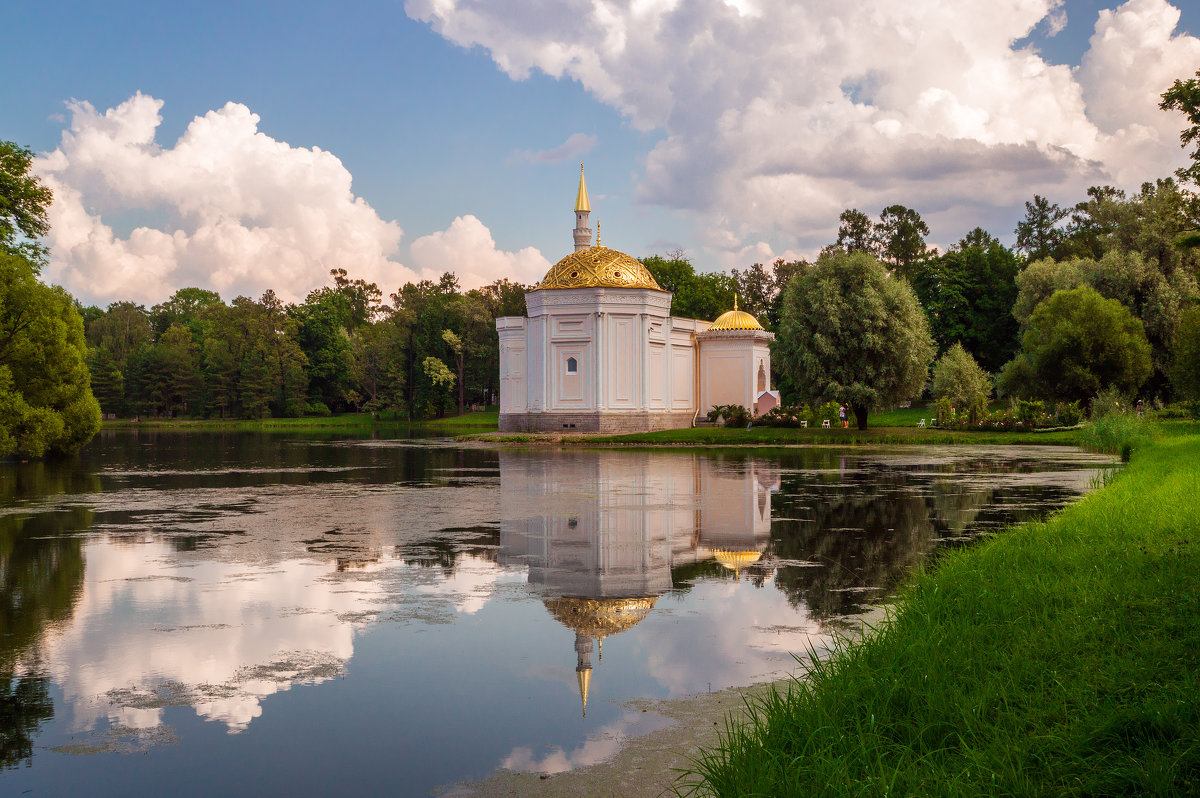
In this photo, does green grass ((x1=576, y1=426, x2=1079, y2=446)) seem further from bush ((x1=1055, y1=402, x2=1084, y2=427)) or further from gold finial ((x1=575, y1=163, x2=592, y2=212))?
gold finial ((x1=575, y1=163, x2=592, y2=212))

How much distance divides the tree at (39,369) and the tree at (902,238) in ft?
226

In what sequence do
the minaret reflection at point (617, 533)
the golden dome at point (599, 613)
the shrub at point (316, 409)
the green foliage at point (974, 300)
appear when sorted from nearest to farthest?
1. the golden dome at point (599, 613)
2. the minaret reflection at point (617, 533)
3. the green foliage at point (974, 300)
4. the shrub at point (316, 409)

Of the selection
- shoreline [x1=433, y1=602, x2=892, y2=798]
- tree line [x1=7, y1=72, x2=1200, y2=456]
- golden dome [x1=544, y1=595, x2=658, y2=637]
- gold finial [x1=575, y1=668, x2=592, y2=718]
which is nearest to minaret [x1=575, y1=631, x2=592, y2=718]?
gold finial [x1=575, y1=668, x2=592, y2=718]

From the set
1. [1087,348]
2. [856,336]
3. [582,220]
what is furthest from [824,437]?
[582,220]

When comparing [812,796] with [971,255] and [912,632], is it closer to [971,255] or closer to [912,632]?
[912,632]

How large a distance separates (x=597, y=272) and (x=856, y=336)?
693 inches

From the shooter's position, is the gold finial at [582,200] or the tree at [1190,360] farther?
the gold finial at [582,200]

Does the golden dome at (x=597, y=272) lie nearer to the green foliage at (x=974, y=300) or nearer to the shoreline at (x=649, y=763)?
the green foliage at (x=974, y=300)

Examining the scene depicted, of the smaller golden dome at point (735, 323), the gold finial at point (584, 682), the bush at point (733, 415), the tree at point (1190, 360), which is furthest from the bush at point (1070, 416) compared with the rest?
the gold finial at point (584, 682)

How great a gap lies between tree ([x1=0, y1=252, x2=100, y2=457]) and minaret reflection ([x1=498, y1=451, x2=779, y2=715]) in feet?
58.2

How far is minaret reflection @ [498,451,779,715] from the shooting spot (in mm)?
9023

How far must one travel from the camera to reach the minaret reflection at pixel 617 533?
29.6 ft

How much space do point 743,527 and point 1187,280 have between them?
168 ft

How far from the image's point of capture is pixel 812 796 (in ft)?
13.2
